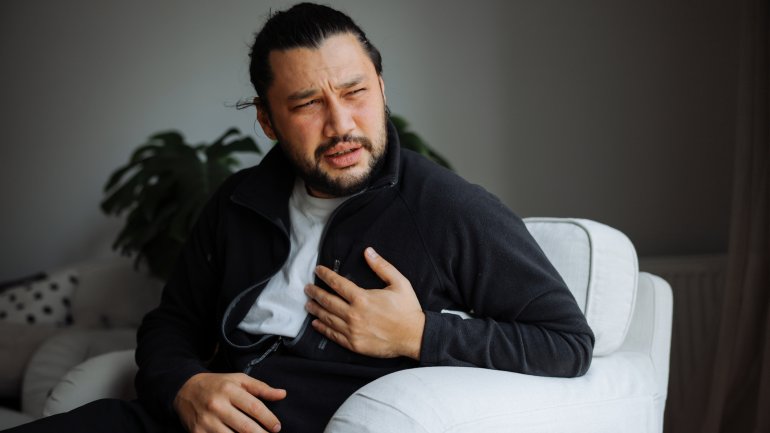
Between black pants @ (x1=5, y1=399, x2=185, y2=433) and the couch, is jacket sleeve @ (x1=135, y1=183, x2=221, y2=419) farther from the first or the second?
the couch

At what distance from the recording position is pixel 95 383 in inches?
54.0

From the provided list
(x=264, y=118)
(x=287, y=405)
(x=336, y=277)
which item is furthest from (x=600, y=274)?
(x=264, y=118)

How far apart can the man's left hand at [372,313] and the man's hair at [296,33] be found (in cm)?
36

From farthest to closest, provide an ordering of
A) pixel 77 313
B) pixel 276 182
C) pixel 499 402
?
pixel 77 313 < pixel 276 182 < pixel 499 402

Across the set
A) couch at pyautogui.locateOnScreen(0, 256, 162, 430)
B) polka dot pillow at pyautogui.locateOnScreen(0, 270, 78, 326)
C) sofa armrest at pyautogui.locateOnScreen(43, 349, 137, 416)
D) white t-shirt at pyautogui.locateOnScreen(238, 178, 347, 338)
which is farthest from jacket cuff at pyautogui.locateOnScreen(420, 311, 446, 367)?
polka dot pillow at pyautogui.locateOnScreen(0, 270, 78, 326)

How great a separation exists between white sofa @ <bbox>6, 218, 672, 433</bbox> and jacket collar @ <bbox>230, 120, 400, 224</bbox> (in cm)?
31

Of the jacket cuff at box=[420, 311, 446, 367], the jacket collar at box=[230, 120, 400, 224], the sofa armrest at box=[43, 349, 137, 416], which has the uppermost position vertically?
the jacket collar at box=[230, 120, 400, 224]

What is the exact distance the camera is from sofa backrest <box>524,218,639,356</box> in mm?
1235

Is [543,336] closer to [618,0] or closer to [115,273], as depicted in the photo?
[618,0]

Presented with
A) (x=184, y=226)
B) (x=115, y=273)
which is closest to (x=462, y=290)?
(x=184, y=226)

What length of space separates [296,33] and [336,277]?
0.41 meters

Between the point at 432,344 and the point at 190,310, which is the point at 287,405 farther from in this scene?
the point at 190,310

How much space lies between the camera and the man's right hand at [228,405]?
111 cm

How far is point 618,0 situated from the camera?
2.25m
